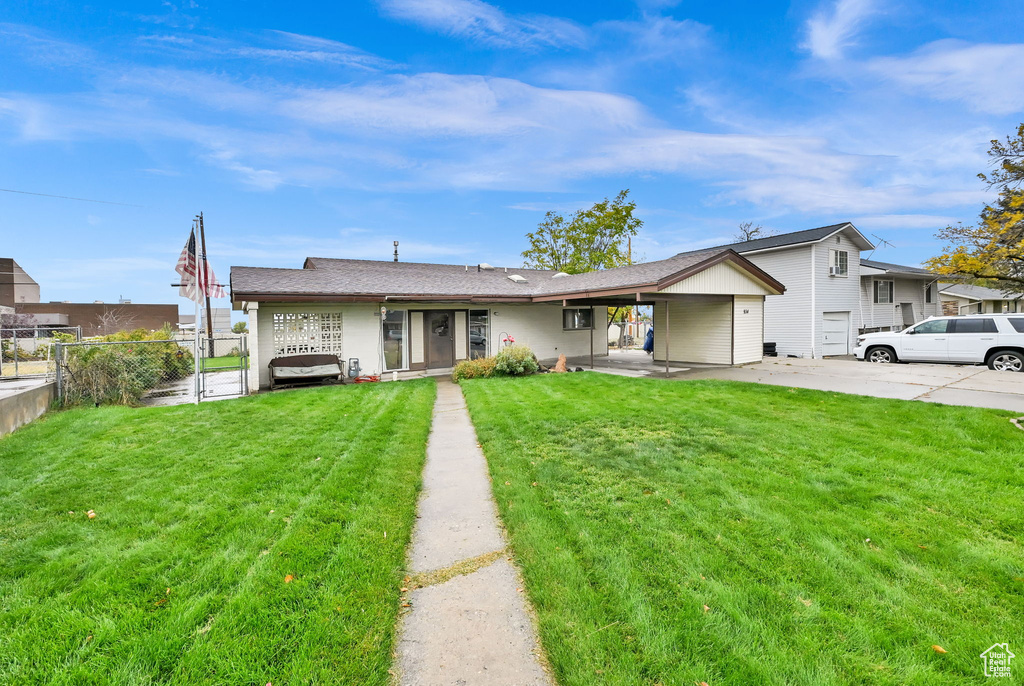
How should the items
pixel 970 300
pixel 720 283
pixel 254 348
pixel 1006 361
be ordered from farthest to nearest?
1. pixel 970 300
2. pixel 720 283
3. pixel 1006 361
4. pixel 254 348

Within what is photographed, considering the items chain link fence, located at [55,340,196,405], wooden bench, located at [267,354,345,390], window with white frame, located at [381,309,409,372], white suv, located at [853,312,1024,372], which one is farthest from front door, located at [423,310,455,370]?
white suv, located at [853,312,1024,372]

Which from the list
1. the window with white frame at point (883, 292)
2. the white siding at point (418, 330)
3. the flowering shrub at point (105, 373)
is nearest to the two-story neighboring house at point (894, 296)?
the window with white frame at point (883, 292)

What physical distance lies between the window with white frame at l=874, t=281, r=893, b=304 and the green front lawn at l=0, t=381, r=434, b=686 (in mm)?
25003

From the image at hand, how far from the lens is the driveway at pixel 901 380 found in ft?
26.2

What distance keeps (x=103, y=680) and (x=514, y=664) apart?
187cm

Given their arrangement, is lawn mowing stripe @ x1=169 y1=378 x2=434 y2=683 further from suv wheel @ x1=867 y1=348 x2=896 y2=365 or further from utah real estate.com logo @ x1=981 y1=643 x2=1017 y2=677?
suv wheel @ x1=867 y1=348 x2=896 y2=365

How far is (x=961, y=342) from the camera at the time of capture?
12438mm

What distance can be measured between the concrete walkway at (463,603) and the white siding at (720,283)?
9.18 m

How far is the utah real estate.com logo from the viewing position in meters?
1.94

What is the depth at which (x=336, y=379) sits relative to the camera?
453 inches

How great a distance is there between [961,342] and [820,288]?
5.52 m

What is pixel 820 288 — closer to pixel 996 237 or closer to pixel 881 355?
pixel 881 355

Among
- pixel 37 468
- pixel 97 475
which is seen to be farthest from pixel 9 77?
pixel 97 475

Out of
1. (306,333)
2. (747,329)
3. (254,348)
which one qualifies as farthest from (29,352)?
(747,329)
